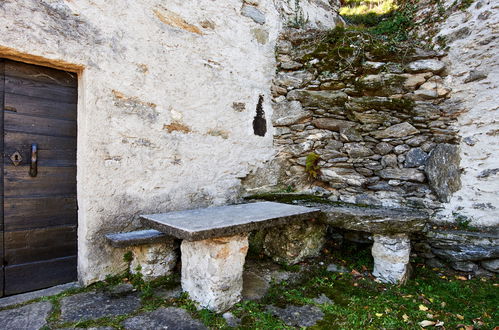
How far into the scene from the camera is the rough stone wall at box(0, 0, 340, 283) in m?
2.09

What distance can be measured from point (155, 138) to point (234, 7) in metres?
1.81

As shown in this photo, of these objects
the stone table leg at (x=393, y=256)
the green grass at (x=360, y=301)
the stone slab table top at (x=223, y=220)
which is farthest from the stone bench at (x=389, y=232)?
the stone slab table top at (x=223, y=220)

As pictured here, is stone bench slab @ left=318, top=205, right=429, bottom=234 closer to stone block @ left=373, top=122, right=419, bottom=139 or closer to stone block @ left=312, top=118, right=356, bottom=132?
stone block @ left=373, top=122, right=419, bottom=139

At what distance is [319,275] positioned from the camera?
8.25 ft

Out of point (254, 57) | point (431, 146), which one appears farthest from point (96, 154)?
point (431, 146)

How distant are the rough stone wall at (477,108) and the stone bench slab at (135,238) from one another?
2.69 m

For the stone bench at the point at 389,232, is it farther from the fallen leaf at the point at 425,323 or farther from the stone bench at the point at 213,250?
the stone bench at the point at 213,250

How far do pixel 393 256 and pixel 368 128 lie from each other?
1378mm

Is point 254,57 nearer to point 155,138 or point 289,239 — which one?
point 155,138

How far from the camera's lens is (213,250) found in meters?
1.81

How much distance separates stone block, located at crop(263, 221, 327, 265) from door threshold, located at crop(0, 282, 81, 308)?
1.71 m

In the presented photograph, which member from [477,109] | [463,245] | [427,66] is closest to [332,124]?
[427,66]

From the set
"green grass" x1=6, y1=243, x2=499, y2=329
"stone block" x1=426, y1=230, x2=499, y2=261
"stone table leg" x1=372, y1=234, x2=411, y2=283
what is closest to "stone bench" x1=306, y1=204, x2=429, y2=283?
"stone table leg" x1=372, y1=234, x2=411, y2=283

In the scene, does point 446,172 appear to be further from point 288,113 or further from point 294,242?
point 288,113
